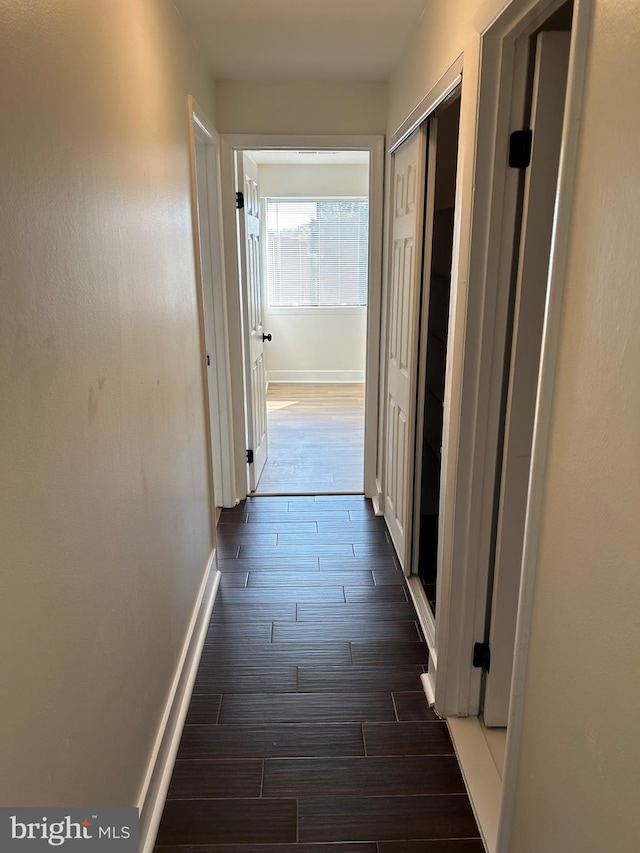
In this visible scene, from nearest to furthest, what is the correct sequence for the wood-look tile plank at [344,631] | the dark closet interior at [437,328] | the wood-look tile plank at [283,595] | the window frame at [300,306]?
the wood-look tile plank at [344,631], the wood-look tile plank at [283,595], the dark closet interior at [437,328], the window frame at [300,306]

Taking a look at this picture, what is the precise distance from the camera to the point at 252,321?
385 centimetres

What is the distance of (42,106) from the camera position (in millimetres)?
1040

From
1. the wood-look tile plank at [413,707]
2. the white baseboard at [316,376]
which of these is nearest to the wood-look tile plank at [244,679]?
the wood-look tile plank at [413,707]

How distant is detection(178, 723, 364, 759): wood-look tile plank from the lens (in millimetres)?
1931

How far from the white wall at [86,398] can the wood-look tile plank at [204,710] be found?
7.7 inches

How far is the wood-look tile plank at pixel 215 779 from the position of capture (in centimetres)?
179

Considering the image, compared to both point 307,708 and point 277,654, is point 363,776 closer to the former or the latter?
point 307,708

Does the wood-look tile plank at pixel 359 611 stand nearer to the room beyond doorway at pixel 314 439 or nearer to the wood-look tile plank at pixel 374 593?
the wood-look tile plank at pixel 374 593

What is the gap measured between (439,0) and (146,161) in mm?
1117

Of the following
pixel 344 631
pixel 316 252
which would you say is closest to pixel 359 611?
pixel 344 631

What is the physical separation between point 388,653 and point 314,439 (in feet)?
9.09

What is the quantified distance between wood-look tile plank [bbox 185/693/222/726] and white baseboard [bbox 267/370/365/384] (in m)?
5.18

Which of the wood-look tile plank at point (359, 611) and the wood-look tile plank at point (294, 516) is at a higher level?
the wood-look tile plank at point (294, 516)

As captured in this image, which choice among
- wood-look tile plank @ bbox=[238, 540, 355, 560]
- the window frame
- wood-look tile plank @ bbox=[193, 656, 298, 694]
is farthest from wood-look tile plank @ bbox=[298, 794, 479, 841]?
the window frame
